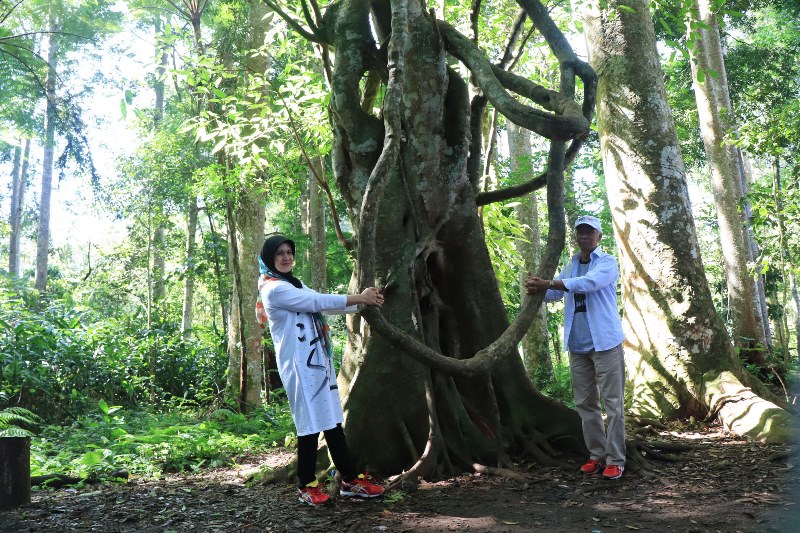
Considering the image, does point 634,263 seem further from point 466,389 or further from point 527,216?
point 527,216

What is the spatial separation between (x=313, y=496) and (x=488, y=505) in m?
1.16

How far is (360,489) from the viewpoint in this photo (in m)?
4.45

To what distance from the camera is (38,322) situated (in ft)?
36.4

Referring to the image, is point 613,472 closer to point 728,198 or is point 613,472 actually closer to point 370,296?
point 370,296

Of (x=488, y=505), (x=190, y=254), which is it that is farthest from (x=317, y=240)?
(x=488, y=505)

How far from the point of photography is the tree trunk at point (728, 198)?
11.3 m

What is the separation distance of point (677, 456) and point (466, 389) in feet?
5.80

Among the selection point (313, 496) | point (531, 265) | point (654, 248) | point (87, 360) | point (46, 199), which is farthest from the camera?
point (46, 199)

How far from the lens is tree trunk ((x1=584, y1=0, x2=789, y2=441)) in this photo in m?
6.78

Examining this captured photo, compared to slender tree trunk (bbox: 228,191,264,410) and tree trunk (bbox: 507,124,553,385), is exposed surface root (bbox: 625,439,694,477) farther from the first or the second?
tree trunk (bbox: 507,124,553,385)

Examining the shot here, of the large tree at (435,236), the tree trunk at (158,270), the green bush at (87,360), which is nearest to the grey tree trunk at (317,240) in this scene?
the green bush at (87,360)

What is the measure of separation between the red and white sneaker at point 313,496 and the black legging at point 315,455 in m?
0.05

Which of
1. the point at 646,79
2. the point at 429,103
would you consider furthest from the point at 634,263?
the point at 429,103

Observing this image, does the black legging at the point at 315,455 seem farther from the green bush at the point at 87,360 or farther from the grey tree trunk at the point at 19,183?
the grey tree trunk at the point at 19,183
